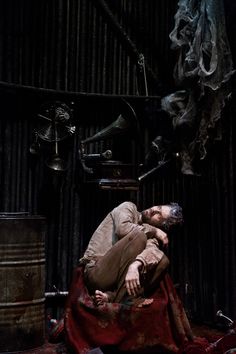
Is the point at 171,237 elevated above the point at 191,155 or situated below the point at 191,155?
below

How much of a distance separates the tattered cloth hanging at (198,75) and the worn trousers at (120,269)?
4.91 ft

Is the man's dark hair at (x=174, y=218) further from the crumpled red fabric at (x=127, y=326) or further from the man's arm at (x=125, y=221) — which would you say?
the crumpled red fabric at (x=127, y=326)

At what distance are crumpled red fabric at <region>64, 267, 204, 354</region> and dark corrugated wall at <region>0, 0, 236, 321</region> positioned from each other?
1.15m

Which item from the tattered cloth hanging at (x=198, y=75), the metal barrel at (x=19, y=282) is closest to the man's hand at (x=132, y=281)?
the metal barrel at (x=19, y=282)

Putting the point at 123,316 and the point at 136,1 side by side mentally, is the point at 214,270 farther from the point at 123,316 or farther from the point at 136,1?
the point at 136,1

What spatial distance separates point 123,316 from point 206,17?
10.6 ft

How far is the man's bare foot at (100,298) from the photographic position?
12.7 ft

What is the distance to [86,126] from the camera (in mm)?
5555

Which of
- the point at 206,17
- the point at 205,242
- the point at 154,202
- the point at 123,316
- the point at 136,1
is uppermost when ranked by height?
the point at 136,1

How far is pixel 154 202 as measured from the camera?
221 inches

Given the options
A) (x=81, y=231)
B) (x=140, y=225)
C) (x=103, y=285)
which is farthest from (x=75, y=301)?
(x=81, y=231)

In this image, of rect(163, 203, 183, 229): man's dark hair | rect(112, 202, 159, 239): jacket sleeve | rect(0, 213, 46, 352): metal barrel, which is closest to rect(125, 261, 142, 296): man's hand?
rect(112, 202, 159, 239): jacket sleeve

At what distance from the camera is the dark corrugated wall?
17.1 ft

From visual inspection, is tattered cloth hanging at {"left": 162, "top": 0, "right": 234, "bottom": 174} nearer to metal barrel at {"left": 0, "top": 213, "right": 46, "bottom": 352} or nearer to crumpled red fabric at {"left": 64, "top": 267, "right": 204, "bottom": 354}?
crumpled red fabric at {"left": 64, "top": 267, "right": 204, "bottom": 354}
